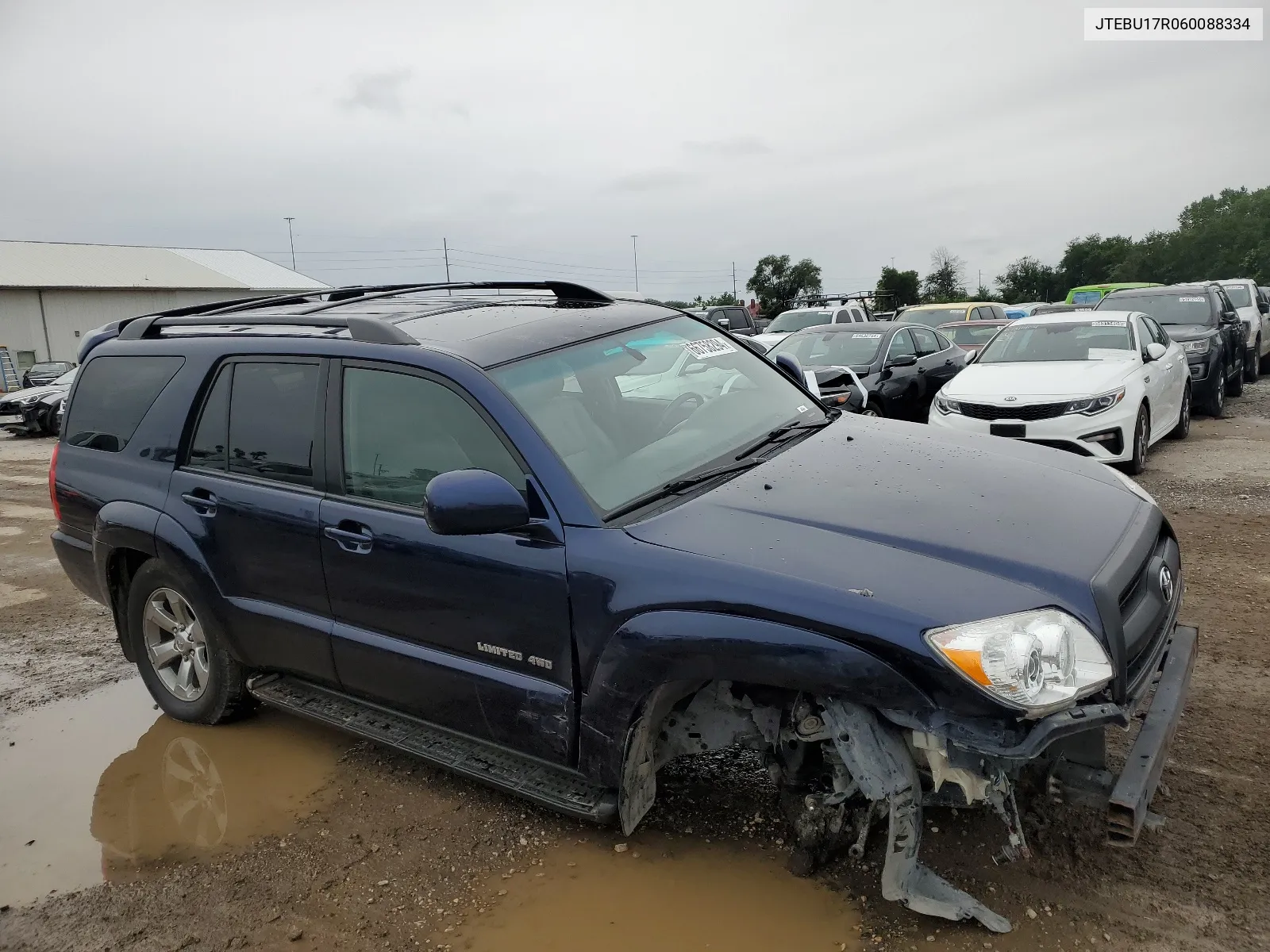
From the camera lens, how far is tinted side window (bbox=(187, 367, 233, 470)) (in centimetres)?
389

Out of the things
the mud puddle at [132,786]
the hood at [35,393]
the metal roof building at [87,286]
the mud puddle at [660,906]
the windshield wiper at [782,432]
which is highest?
the metal roof building at [87,286]

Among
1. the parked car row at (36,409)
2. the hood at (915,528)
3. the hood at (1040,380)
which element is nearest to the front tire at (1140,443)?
the hood at (1040,380)

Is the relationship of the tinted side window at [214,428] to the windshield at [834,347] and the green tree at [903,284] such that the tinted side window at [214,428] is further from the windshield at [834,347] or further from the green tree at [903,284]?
the green tree at [903,284]

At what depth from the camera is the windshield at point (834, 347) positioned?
10.8 metres

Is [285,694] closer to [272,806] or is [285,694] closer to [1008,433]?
[272,806]

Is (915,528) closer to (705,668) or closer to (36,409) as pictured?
(705,668)

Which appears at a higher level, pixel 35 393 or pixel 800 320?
pixel 800 320

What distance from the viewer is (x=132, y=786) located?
12.7 ft

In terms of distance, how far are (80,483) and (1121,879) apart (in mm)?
4677

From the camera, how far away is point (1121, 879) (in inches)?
105

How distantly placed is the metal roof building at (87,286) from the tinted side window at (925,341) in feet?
98.3

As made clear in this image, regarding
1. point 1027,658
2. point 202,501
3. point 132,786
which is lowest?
point 132,786

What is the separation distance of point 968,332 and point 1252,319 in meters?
4.64

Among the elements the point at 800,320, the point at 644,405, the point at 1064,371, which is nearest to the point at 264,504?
the point at 644,405
